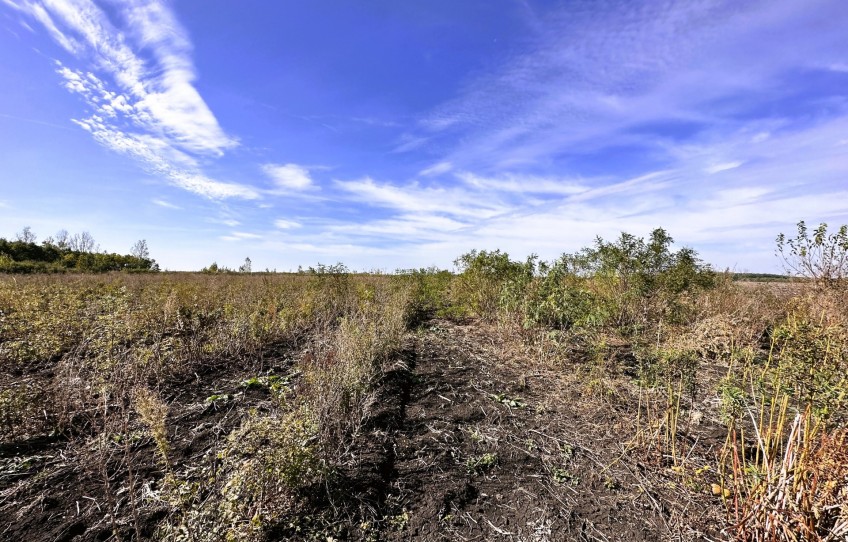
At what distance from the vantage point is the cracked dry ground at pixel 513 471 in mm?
2342

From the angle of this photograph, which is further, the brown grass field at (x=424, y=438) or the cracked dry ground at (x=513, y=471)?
the cracked dry ground at (x=513, y=471)

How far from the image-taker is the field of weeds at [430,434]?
208cm

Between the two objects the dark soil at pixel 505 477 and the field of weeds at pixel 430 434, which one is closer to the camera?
the field of weeds at pixel 430 434

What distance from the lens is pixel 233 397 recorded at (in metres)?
4.11

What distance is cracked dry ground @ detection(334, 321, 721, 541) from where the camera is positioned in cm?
234

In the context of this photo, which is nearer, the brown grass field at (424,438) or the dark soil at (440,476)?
the brown grass field at (424,438)

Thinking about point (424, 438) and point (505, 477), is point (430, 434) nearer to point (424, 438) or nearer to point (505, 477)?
point (424, 438)

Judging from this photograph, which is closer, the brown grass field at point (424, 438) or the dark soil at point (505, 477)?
the brown grass field at point (424, 438)

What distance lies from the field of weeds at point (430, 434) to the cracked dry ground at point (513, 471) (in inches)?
0.7

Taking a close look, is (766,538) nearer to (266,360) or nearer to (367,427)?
(367,427)

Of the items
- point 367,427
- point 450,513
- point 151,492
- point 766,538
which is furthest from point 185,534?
point 766,538

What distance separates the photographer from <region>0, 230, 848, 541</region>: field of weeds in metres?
2.08

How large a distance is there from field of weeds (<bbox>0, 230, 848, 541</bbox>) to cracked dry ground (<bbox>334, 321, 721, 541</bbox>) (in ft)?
0.06

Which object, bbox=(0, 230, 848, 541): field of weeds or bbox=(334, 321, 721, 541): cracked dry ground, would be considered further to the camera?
bbox=(334, 321, 721, 541): cracked dry ground
